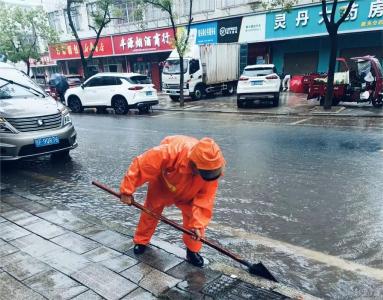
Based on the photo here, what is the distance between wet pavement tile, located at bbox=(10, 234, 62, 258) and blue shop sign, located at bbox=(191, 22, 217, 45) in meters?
19.8

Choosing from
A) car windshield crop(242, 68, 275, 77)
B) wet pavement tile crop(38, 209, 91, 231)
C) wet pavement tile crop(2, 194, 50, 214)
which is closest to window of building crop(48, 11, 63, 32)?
car windshield crop(242, 68, 275, 77)

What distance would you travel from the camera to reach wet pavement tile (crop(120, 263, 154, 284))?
2.73 meters

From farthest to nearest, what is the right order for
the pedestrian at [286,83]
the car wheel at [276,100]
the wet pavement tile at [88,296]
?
the pedestrian at [286,83] → the car wheel at [276,100] → the wet pavement tile at [88,296]

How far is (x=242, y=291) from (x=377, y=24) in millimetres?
16269

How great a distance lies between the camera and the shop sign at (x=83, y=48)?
2714 centimetres

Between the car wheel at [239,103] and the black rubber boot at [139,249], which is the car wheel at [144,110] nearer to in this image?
the car wheel at [239,103]

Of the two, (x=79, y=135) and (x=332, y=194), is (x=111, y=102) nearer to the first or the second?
(x=79, y=135)

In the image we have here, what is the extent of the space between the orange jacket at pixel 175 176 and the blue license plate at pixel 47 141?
3575mm

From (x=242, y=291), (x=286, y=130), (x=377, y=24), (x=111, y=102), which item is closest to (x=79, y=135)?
(x=111, y=102)

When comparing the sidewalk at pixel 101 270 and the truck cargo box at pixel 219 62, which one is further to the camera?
the truck cargo box at pixel 219 62

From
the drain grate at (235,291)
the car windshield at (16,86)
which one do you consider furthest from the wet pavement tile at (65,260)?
the car windshield at (16,86)

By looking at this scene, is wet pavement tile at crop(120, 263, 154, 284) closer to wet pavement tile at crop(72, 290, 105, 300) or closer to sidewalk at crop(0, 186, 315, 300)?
sidewalk at crop(0, 186, 315, 300)

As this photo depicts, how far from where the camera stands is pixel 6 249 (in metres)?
3.20

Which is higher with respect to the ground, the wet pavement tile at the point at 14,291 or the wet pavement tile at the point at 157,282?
the wet pavement tile at the point at 14,291
